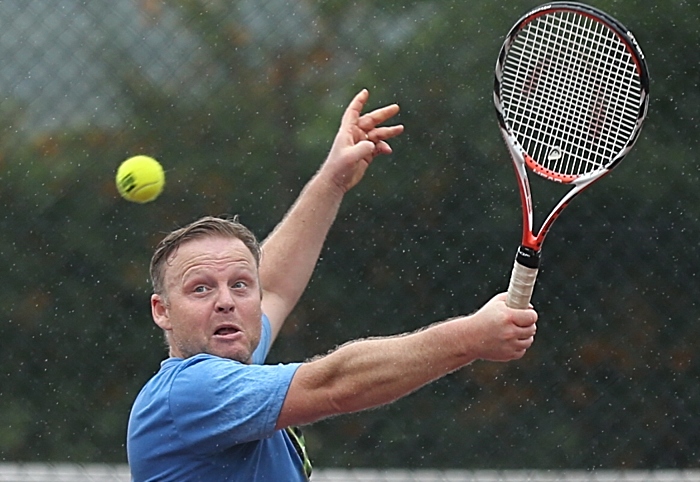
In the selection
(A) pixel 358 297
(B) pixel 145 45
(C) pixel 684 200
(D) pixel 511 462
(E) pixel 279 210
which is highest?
(B) pixel 145 45

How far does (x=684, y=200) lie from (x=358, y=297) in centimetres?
98

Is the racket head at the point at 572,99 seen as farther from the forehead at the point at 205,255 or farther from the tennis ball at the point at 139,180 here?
the tennis ball at the point at 139,180

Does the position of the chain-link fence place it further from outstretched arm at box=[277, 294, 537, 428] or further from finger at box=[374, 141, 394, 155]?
outstretched arm at box=[277, 294, 537, 428]

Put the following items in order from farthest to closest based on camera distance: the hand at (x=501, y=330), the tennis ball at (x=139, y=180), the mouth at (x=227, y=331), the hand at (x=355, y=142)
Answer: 1. the tennis ball at (x=139, y=180)
2. the hand at (x=355, y=142)
3. the mouth at (x=227, y=331)
4. the hand at (x=501, y=330)

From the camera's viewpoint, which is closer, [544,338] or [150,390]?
[150,390]

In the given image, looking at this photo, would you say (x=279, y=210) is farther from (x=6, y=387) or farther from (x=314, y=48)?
(x=6, y=387)

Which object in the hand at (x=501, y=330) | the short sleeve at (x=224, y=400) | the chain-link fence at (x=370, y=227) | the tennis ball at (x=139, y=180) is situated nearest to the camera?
the hand at (x=501, y=330)

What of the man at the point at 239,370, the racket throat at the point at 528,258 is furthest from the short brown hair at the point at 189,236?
the racket throat at the point at 528,258

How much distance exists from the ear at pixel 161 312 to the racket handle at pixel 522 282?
0.69 meters

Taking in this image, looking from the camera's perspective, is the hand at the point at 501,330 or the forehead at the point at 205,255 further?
the forehead at the point at 205,255

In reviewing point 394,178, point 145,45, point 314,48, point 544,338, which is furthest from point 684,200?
point 145,45

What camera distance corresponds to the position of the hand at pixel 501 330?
1.72 m

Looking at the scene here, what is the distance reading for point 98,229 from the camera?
3.47 metres

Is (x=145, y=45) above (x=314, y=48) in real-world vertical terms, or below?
above
